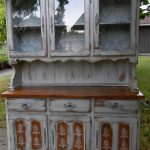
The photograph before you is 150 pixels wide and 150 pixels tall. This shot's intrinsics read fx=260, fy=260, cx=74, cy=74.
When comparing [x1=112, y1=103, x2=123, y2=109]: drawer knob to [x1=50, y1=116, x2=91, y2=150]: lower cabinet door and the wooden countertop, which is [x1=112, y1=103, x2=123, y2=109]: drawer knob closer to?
the wooden countertop

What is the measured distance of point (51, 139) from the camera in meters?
2.58

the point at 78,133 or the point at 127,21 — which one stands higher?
the point at 127,21

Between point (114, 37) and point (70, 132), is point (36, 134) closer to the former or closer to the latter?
point (70, 132)

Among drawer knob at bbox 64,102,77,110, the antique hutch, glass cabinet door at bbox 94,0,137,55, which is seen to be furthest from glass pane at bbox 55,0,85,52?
drawer knob at bbox 64,102,77,110

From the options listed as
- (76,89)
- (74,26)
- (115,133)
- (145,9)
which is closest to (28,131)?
(76,89)

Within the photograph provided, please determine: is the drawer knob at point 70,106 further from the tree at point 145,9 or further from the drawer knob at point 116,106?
the tree at point 145,9

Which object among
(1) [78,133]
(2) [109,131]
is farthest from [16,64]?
(2) [109,131]

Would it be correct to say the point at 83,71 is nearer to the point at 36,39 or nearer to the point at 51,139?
the point at 36,39

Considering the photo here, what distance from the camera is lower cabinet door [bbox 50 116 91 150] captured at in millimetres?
2516

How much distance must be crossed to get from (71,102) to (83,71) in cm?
46

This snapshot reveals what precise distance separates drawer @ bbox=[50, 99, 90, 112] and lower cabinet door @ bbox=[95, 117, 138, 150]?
0.17 metres

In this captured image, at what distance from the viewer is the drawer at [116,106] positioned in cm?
242

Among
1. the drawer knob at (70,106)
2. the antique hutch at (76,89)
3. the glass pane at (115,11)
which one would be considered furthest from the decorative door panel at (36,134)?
the glass pane at (115,11)

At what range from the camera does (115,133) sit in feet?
8.19
